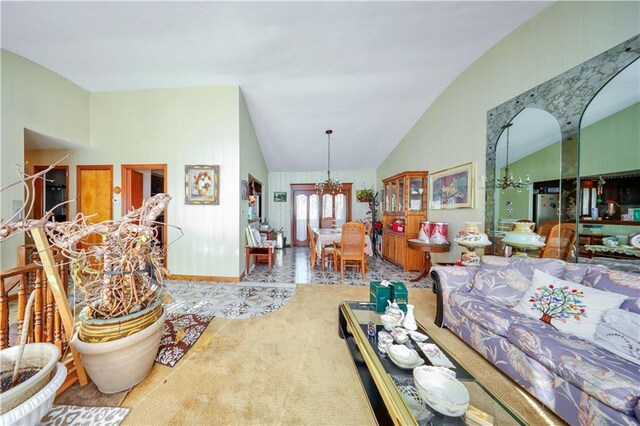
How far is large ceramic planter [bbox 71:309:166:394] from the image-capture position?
1232 millimetres

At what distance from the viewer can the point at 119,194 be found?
354 centimetres

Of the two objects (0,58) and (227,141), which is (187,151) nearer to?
(227,141)

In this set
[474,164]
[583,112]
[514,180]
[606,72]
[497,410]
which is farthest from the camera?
[474,164]

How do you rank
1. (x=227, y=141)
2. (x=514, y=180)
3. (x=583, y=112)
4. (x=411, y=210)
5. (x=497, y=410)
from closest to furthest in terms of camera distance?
(x=497, y=410), (x=583, y=112), (x=514, y=180), (x=227, y=141), (x=411, y=210)

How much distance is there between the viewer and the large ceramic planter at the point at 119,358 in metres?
1.23

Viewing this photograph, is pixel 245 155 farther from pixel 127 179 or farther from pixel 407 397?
pixel 407 397

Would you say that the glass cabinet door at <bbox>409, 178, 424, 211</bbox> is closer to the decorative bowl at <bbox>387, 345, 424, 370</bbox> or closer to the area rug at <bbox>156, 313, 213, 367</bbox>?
the decorative bowl at <bbox>387, 345, 424, 370</bbox>

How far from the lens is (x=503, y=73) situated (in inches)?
99.9

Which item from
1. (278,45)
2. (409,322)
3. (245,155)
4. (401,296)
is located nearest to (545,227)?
(401,296)

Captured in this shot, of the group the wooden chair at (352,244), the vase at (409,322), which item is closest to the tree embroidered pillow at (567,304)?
the vase at (409,322)

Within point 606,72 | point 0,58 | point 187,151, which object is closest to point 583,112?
point 606,72

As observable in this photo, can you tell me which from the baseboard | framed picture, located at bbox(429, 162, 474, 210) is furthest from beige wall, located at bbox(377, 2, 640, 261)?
the baseboard

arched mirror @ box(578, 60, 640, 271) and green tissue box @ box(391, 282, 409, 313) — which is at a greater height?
arched mirror @ box(578, 60, 640, 271)

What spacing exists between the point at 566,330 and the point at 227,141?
4294 millimetres
